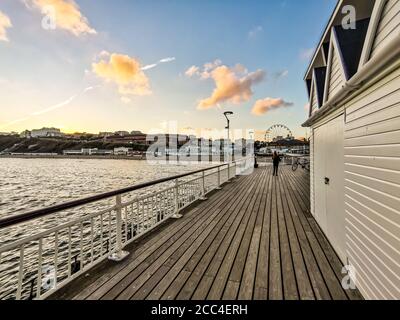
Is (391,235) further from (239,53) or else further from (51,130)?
(51,130)

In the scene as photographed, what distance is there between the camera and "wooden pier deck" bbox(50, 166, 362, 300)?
2047 mm

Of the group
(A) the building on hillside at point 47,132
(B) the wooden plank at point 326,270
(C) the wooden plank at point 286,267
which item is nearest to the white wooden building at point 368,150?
(B) the wooden plank at point 326,270

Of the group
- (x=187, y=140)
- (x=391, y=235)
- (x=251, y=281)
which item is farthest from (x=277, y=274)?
(x=187, y=140)

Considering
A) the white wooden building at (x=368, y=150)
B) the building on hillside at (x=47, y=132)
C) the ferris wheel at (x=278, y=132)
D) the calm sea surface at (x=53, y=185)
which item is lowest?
the calm sea surface at (x=53, y=185)

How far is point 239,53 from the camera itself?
37.5ft

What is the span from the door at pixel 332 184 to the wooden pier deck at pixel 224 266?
0.74 ft

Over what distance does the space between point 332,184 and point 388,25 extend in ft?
7.57

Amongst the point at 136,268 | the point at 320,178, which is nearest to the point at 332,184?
the point at 320,178

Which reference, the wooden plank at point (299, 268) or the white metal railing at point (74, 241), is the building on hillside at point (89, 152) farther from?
the wooden plank at point (299, 268)

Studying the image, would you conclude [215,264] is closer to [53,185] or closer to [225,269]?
[225,269]

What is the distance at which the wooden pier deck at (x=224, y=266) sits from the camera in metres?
2.05

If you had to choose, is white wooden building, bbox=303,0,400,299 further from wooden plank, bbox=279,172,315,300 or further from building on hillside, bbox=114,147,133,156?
building on hillside, bbox=114,147,133,156

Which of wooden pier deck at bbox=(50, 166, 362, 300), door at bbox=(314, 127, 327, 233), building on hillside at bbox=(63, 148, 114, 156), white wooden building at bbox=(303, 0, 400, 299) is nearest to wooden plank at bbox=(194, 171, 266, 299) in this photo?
wooden pier deck at bbox=(50, 166, 362, 300)
